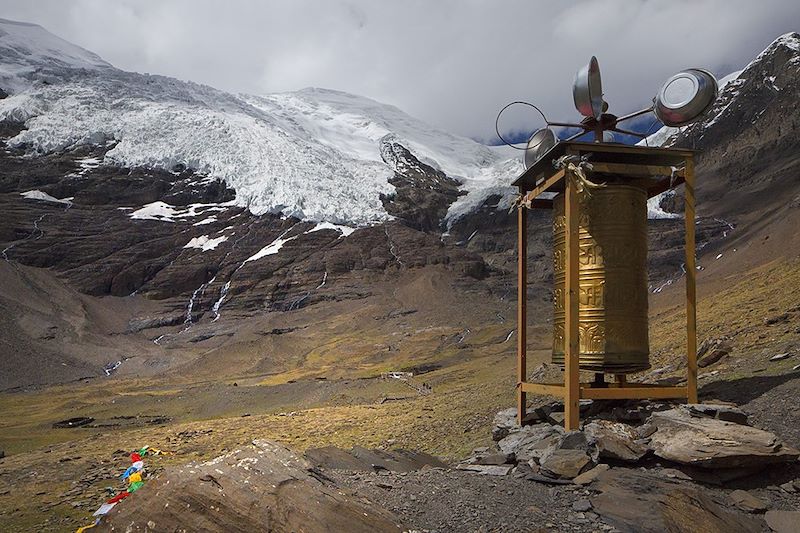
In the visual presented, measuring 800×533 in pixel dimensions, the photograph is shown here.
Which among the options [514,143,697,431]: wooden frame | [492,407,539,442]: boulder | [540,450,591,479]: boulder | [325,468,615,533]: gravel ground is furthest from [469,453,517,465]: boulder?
[492,407,539,442]: boulder

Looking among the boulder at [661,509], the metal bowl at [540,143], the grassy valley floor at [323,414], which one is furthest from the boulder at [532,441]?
the metal bowl at [540,143]

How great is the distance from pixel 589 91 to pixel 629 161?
3.62 ft

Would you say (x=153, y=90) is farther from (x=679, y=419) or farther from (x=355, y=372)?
(x=679, y=419)

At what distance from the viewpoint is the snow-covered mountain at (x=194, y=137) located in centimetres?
9669

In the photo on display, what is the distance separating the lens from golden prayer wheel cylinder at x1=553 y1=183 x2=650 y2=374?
313 inches

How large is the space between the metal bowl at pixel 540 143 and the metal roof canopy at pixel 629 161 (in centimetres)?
81

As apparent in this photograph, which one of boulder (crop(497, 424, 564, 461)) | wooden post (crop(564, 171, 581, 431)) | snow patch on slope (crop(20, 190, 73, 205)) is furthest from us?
snow patch on slope (crop(20, 190, 73, 205))

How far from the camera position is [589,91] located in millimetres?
8305

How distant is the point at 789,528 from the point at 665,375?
22.3 feet

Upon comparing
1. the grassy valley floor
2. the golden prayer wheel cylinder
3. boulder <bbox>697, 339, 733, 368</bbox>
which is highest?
the golden prayer wheel cylinder

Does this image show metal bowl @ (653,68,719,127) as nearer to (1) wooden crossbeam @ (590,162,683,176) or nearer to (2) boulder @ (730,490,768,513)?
(1) wooden crossbeam @ (590,162,683,176)

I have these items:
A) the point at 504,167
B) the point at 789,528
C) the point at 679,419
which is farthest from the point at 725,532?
the point at 504,167

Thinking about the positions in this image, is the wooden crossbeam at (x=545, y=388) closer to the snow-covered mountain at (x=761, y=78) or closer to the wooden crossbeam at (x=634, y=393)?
the wooden crossbeam at (x=634, y=393)

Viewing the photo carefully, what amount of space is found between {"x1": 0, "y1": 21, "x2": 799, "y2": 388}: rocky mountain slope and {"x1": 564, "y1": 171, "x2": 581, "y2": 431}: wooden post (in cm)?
3725
